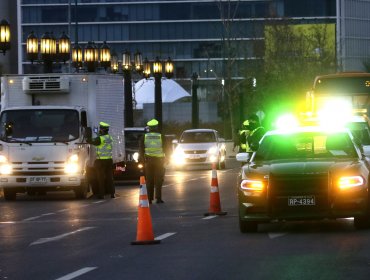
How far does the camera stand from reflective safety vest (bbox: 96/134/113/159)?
3462 centimetres

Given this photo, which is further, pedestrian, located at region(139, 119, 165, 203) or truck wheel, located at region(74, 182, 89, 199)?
truck wheel, located at region(74, 182, 89, 199)

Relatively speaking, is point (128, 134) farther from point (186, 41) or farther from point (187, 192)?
point (186, 41)

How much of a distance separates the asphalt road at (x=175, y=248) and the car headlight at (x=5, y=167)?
192 inches

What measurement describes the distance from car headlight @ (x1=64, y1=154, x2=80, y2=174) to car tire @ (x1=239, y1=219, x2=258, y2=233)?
13.3 m

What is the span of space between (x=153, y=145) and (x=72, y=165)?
→ 3223 mm

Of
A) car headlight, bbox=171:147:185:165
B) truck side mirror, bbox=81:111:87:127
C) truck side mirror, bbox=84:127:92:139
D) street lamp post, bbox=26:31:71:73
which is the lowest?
car headlight, bbox=171:147:185:165

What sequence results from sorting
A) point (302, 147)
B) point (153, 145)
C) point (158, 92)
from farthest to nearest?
point (158, 92)
point (153, 145)
point (302, 147)

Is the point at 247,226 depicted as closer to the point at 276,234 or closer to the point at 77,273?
the point at 276,234

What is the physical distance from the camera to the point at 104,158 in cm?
3481

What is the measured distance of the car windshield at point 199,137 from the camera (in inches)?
2245

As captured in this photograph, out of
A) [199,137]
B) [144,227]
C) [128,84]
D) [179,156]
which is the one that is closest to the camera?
[144,227]

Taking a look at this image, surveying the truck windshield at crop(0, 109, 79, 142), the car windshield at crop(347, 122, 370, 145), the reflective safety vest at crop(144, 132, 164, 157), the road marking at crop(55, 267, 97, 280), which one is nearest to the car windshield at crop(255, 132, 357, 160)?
the road marking at crop(55, 267, 97, 280)

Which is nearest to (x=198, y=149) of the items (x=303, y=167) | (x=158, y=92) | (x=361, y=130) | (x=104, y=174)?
(x=158, y=92)

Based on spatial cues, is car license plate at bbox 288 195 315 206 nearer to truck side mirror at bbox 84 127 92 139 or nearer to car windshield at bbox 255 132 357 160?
car windshield at bbox 255 132 357 160
